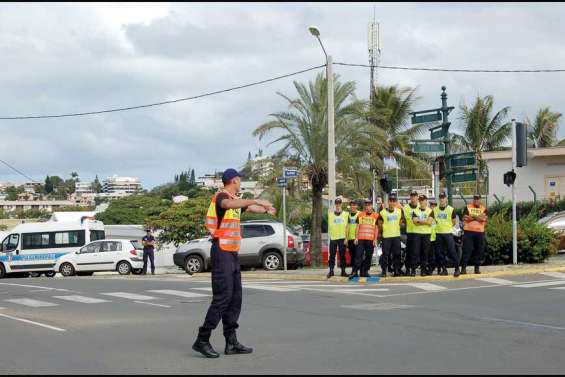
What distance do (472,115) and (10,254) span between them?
1102 inches

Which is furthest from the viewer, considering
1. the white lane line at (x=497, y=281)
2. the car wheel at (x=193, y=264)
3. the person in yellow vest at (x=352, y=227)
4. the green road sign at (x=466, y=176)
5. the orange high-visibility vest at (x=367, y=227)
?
the car wheel at (x=193, y=264)

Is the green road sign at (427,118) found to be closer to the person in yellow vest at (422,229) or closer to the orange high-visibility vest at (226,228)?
the person in yellow vest at (422,229)

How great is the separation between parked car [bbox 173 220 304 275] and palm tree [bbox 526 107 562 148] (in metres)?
29.6

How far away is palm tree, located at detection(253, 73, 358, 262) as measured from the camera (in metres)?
29.8

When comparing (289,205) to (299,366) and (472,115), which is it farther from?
(299,366)

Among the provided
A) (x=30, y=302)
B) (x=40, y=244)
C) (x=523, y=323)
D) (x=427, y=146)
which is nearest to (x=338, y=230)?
(x=427, y=146)

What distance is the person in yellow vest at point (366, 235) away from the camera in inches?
729

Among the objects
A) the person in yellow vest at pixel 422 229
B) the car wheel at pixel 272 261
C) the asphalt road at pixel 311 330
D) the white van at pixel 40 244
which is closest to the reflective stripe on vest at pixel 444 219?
the person in yellow vest at pixel 422 229

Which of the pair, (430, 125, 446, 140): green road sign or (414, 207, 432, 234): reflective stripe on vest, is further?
(430, 125, 446, 140): green road sign

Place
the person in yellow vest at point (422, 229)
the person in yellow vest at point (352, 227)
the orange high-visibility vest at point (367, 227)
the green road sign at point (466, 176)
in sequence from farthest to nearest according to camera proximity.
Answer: the green road sign at point (466, 176) < the person in yellow vest at point (352, 227) < the orange high-visibility vest at point (367, 227) < the person in yellow vest at point (422, 229)

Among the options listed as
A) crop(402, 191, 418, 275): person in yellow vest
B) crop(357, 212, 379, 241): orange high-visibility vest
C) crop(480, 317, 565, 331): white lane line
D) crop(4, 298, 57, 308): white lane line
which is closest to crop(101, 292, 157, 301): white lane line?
crop(4, 298, 57, 308): white lane line

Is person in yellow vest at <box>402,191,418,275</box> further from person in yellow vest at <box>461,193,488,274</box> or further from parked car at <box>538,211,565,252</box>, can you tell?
parked car at <box>538,211,565,252</box>

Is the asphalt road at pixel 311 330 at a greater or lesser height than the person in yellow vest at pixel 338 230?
lesser

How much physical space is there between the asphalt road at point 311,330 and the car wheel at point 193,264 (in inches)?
331
